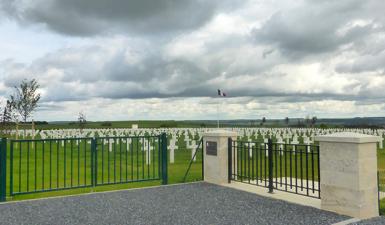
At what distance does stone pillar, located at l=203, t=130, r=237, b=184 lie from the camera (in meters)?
10.1

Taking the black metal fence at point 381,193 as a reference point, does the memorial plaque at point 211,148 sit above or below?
above

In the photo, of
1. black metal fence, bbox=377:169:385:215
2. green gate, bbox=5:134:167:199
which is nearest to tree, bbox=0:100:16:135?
green gate, bbox=5:134:167:199

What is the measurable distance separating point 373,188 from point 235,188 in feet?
11.2

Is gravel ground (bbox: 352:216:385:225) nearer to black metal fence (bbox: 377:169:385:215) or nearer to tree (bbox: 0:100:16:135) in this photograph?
black metal fence (bbox: 377:169:385:215)

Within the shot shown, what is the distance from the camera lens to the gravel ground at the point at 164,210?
256 inches

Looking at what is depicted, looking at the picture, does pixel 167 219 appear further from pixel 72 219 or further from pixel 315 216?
pixel 315 216

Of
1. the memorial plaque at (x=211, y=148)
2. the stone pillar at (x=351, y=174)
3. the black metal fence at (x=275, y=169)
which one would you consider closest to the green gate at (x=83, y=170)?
the memorial plaque at (x=211, y=148)

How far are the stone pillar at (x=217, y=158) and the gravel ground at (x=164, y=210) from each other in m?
1.13

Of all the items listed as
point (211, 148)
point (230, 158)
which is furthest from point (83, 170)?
point (230, 158)

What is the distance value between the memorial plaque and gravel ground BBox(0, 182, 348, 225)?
159cm

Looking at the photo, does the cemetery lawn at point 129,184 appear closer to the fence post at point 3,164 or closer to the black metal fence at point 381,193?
the fence post at point 3,164

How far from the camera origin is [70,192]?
9539 millimetres

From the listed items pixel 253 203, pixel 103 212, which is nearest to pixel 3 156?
pixel 103 212

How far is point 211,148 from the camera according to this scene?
1052cm
